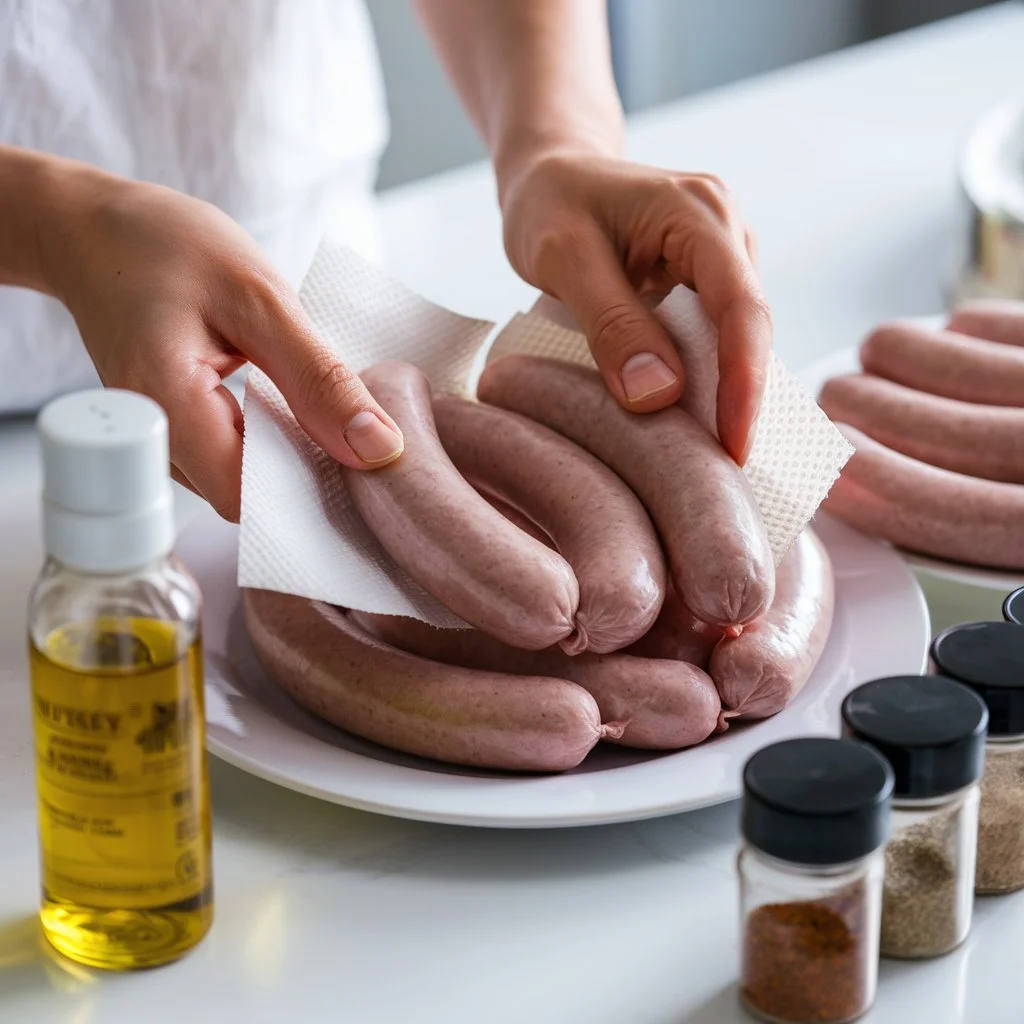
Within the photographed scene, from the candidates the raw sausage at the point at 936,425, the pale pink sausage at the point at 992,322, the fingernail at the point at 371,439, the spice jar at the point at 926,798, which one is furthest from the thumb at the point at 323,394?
the pale pink sausage at the point at 992,322

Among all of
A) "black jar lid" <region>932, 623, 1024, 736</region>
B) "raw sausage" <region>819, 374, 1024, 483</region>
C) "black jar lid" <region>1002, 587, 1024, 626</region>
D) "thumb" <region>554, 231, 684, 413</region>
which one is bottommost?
"raw sausage" <region>819, 374, 1024, 483</region>

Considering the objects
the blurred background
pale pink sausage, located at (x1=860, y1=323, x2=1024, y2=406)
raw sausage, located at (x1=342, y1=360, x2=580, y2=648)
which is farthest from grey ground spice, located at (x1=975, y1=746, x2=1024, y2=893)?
the blurred background

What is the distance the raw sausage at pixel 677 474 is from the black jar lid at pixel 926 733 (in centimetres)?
23

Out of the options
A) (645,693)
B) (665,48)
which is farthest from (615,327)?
(665,48)

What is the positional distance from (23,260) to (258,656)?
0.46m

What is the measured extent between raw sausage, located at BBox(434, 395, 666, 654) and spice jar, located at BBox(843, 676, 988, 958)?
234 millimetres

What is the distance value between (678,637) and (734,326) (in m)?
0.30

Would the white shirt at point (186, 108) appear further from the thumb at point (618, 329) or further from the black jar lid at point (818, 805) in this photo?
the black jar lid at point (818, 805)

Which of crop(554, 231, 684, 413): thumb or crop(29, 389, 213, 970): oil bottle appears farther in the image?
crop(554, 231, 684, 413): thumb

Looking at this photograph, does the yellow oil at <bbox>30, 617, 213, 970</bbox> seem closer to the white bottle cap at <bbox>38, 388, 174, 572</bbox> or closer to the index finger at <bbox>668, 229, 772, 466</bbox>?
the white bottle cap at <bbox>38, 388, 174, 572</bbox>

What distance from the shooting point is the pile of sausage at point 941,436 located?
1.47 metres

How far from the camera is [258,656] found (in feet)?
4.40

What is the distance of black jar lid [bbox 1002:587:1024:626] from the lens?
3.74 feet

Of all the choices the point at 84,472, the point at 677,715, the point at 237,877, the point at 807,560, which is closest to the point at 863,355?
the point at 807,560
